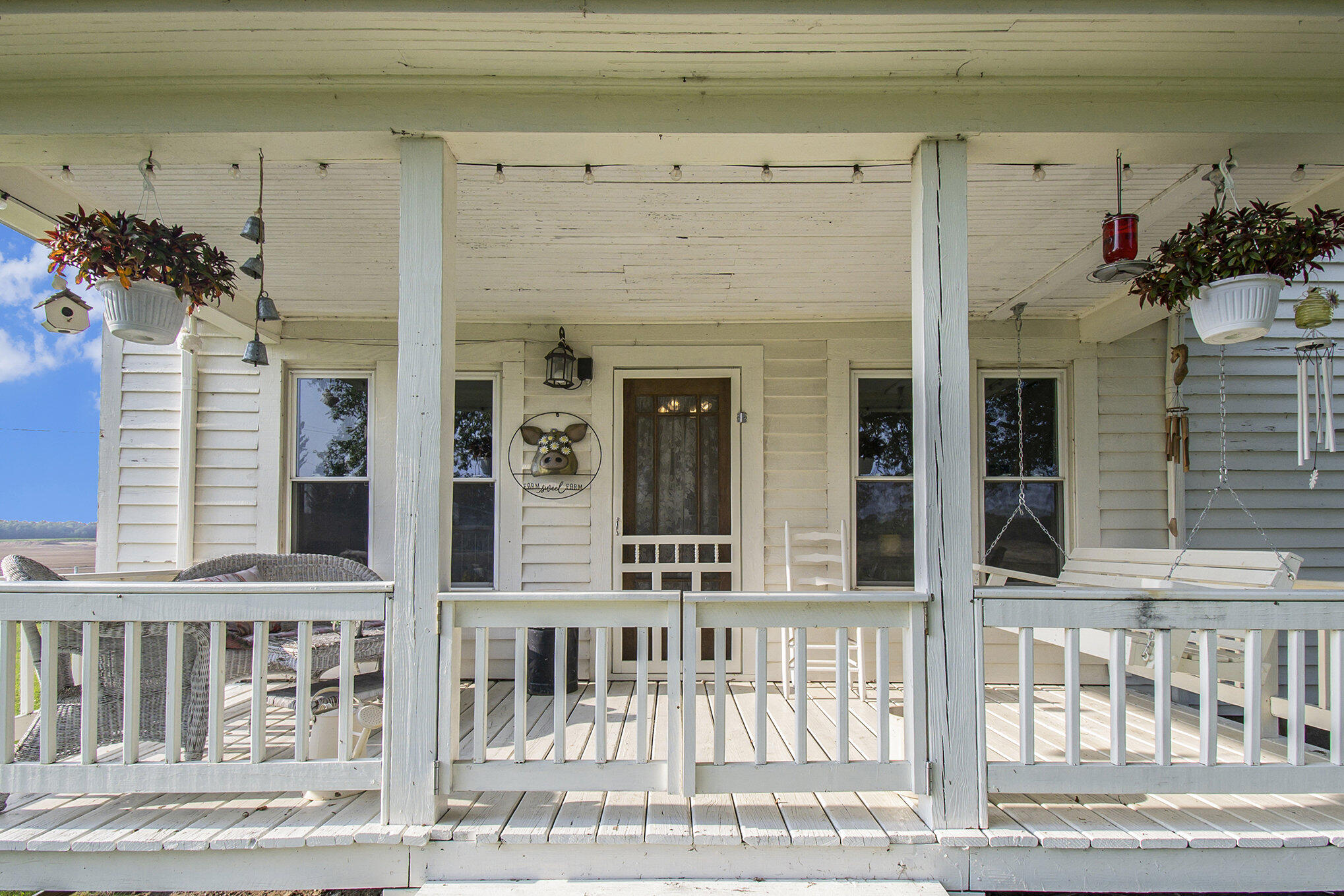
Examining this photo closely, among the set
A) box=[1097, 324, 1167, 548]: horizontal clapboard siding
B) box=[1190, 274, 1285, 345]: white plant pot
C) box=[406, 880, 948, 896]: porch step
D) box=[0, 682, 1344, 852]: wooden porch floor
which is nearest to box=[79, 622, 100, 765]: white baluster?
box=[0, 682, 1344, 852]: wooden porch floor

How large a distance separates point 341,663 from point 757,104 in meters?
2.26

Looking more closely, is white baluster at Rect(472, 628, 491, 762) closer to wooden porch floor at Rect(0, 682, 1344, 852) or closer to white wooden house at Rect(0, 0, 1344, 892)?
white wooden house at Rect(0, 0, 1344, 892)

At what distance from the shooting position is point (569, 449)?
4387 mm

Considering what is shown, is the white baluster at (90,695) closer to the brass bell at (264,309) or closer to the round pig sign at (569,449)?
the brass bell at (264,309)

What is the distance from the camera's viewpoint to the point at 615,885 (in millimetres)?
2092

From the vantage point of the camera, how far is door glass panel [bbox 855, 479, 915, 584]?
4.43 meters

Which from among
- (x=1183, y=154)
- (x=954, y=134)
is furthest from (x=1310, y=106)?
(x=954, y=134)

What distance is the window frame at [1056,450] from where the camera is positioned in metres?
4.38

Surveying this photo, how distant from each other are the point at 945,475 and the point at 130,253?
282 centimetres

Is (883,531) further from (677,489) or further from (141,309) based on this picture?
(141,309)

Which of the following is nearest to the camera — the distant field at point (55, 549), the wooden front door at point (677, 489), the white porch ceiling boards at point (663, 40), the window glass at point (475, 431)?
the white porch ceiling boards at point (663, 40)

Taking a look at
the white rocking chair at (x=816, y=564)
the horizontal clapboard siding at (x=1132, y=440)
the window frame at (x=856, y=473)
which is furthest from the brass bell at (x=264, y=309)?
the horizontal clapboard siding at (x=1132, y=440)

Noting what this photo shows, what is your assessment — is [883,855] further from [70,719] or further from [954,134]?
[70,719]

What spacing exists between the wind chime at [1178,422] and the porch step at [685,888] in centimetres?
332
